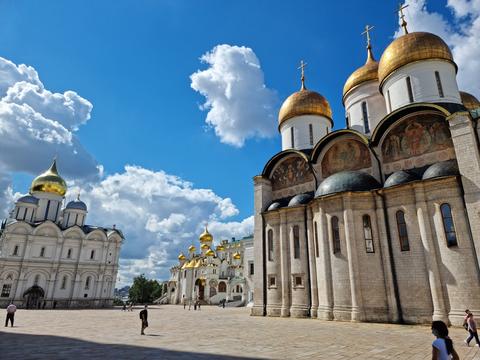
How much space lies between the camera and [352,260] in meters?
14.5

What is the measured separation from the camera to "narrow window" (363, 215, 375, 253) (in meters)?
14.7

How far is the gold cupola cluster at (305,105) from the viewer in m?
22.7

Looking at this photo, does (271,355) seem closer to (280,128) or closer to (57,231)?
(280,128)

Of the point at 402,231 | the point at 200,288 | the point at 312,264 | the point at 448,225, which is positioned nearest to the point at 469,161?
the point at 448,225

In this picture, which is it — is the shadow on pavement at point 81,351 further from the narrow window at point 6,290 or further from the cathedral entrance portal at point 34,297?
the narrow window at point 6,290

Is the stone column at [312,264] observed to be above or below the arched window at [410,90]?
below

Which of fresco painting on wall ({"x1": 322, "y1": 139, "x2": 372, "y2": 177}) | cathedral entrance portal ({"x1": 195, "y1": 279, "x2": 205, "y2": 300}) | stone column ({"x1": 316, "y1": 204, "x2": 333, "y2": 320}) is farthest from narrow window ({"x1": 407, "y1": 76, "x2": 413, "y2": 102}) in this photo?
cathedral entrance portal ({"x1": 195, "y1": 279, "x2": 205, "y2": 300})

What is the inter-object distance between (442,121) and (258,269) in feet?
42.3

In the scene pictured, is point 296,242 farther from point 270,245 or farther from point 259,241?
point 259,241

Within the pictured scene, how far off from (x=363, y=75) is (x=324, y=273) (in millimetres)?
14125

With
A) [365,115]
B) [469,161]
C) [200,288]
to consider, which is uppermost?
[365,115]

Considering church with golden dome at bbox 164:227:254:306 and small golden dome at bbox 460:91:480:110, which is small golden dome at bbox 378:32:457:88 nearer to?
small golden dome at bbox 460:91:480:110

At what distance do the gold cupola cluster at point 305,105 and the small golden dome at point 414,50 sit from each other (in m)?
5.22

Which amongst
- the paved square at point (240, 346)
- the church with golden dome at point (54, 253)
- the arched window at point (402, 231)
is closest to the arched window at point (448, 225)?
the arched window at point (402, 231)
